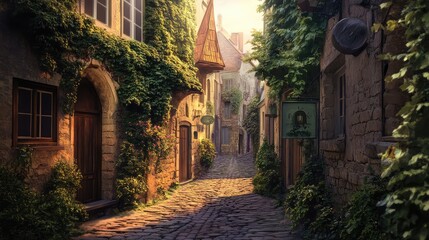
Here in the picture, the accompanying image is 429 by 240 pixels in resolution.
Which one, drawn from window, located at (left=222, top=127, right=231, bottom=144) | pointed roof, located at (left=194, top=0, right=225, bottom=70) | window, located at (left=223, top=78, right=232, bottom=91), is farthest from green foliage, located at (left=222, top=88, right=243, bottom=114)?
pointed roof, located at (left=194, top=0, right=225, bottom=70)

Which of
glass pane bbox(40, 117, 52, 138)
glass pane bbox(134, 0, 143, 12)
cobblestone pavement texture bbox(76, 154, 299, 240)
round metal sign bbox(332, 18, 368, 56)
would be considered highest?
glass pane bbox(134, 0, 143, 12)

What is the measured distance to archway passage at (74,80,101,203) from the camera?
28.0 ft

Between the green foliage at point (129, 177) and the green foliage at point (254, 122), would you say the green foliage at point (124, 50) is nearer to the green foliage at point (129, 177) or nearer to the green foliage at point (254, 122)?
the green foliage at point (129, 177)

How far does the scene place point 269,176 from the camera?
453 inches

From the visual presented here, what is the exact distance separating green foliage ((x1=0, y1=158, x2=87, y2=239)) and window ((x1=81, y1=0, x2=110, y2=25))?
3.63 metres

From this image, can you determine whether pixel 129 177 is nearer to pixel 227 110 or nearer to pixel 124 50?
pixel 124 50

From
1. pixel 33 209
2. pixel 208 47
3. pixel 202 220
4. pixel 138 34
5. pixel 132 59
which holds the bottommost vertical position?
pixel 202 220

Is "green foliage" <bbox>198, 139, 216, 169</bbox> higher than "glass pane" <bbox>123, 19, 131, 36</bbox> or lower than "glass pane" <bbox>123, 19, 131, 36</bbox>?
lower

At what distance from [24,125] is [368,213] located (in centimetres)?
552

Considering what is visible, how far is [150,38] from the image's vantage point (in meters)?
10.6

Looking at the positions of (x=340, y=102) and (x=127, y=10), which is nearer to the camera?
(x=340, y=102)

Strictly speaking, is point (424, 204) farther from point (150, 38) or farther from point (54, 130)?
point (150, 38)

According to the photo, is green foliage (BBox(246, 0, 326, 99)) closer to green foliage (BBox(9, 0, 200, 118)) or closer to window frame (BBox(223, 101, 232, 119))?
green foliage (BBox(9, 0, 200, 118))

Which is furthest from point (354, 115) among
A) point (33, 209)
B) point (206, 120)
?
A: point (206, 120)
